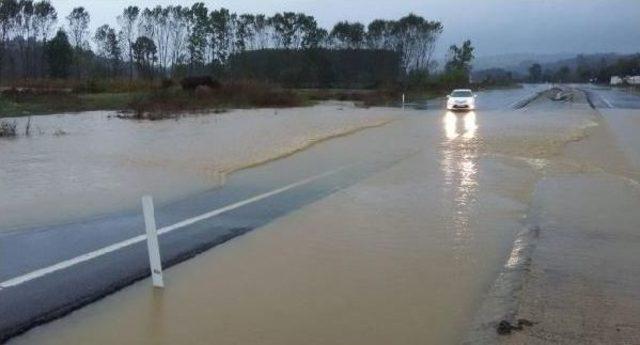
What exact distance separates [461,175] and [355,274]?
805cm

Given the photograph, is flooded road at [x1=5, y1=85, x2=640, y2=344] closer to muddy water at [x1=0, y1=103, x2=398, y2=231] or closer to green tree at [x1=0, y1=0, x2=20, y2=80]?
muddy water at [x1=0, y1=103, x2=398, y2=231]

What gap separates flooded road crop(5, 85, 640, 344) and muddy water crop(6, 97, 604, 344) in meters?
0.01

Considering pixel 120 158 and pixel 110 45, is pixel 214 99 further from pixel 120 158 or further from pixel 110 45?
pixel 110 45

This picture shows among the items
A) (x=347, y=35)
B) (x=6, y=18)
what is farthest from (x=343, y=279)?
(x=347, y=35)

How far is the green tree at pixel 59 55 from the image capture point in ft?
260

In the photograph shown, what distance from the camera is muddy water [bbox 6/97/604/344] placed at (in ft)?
18.7

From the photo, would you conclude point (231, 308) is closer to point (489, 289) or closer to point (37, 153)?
point (489, 289)

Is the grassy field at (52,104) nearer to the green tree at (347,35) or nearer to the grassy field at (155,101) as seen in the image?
the grassy field at (155,101)

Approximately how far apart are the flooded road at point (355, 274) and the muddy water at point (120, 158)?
265 cm

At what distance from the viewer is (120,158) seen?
18094 millimetres

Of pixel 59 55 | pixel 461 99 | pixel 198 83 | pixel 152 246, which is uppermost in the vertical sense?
pixel 59 55

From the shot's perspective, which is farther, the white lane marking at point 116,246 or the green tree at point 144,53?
the green tree at point 144,53

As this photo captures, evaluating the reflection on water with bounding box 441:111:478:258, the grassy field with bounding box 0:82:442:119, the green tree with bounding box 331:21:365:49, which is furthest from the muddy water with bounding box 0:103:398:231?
the green tree with bounding box 331:21:365:49

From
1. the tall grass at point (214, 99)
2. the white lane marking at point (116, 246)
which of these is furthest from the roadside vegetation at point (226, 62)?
the white lane marking at point (116, 246)
